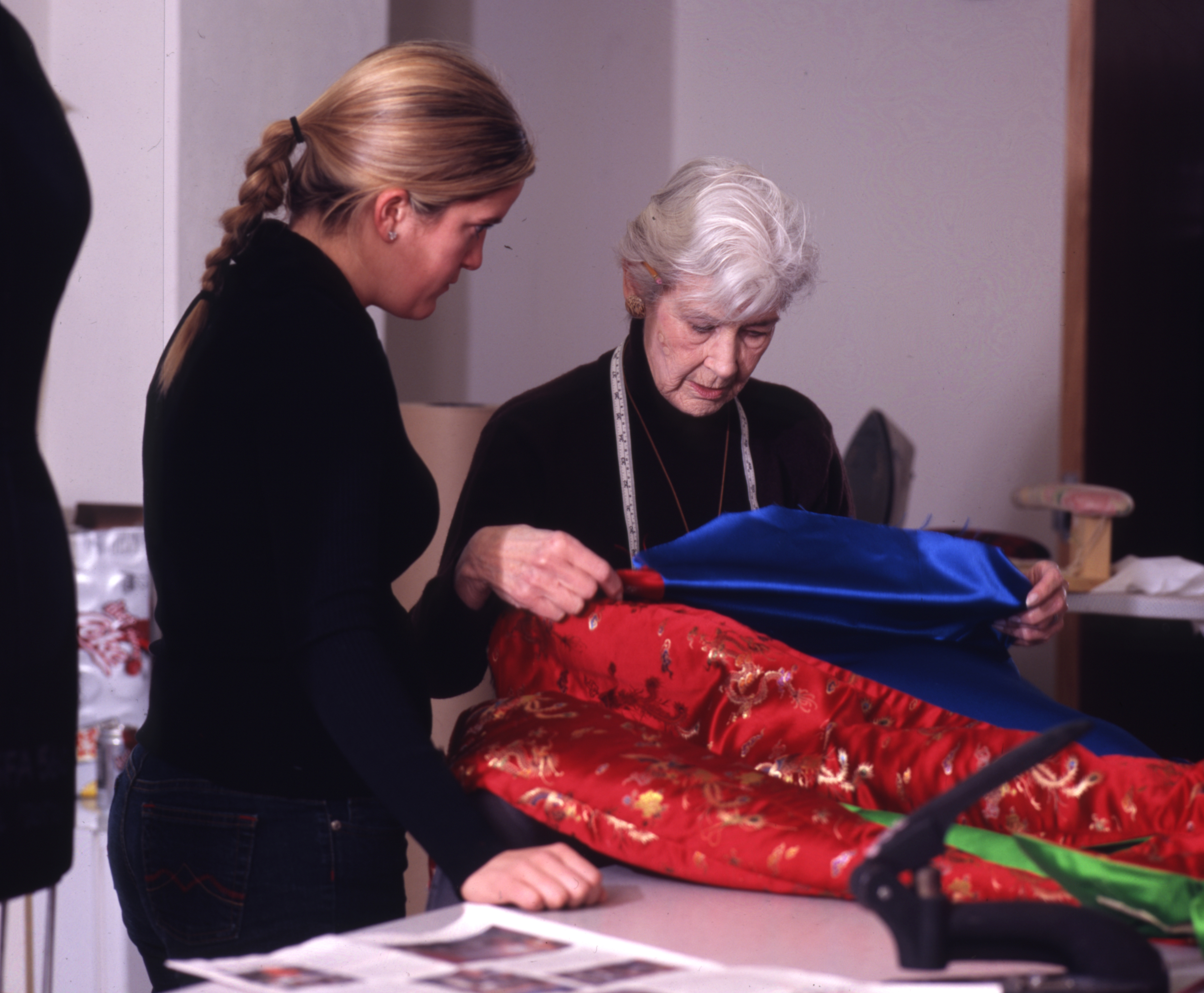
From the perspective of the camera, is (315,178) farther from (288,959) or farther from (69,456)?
(69,456)

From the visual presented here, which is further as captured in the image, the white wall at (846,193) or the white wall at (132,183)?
the white wall at (846,193)

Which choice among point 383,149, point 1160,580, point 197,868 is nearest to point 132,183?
point 383,149

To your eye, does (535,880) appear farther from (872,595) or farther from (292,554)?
(872,595)

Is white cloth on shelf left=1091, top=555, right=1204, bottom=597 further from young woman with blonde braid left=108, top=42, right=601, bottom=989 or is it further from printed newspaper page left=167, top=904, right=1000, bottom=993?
printed newspaper page left=167, top=904, right=1000, bottom=993

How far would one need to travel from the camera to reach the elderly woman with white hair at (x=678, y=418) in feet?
4.74

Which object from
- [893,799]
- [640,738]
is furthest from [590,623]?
[893,799]

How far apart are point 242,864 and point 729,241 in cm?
87

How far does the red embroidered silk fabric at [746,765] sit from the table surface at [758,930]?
0.02 m

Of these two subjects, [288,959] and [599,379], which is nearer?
[288,959]

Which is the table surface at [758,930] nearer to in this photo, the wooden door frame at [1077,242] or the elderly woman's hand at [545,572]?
the elderly woman's hand at [545,572]

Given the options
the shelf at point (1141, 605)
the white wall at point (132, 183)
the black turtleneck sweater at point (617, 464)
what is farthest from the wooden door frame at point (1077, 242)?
the white wall at point (132, 183)

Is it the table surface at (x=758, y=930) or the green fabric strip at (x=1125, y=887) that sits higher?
the green fabric strip at (x=1125, y=887)

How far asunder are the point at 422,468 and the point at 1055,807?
1.99 ft

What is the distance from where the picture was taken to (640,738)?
1040 mm
